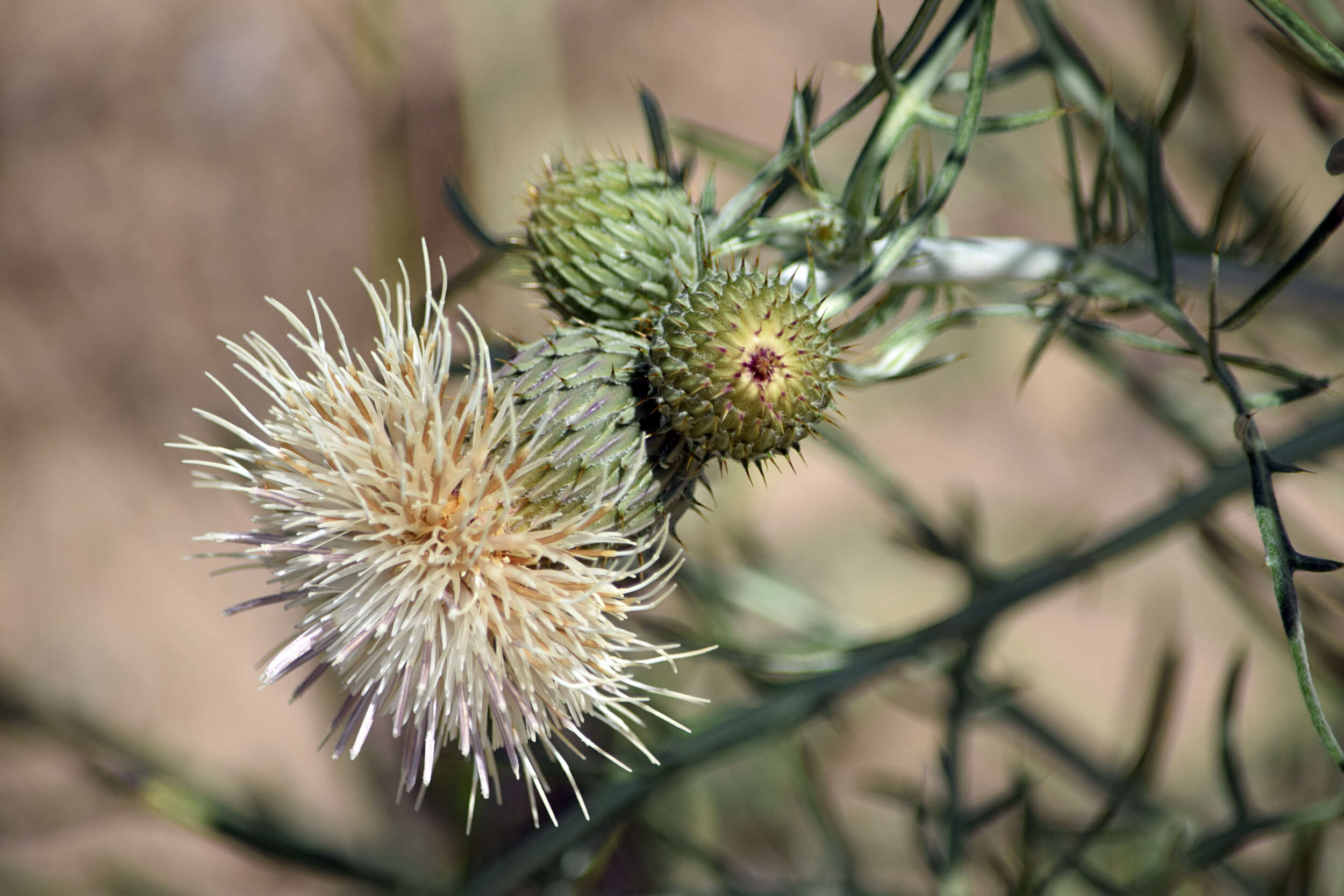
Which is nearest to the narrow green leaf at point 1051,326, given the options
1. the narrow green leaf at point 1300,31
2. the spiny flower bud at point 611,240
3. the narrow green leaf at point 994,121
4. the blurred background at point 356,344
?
the narrow green leaf at point 994,121

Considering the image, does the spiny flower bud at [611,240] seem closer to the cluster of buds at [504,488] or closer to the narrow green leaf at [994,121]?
the cluster of buds at [504,488]

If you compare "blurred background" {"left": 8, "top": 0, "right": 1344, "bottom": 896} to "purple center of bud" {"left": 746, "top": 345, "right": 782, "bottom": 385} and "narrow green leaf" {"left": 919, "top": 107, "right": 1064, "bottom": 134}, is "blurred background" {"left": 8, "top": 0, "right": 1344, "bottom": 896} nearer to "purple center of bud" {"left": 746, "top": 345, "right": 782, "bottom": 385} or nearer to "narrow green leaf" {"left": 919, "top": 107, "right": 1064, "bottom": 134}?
"narrow green leaf" {"left": 919, "top": 107, "right": 1064, "bottom": 134}

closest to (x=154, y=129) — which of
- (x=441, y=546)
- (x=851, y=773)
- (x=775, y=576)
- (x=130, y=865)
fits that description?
(x=130, y=865)

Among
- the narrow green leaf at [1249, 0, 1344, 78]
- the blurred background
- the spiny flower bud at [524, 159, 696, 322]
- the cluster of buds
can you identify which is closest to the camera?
the narrow green leaf at [1249, 0, 1344, 78]

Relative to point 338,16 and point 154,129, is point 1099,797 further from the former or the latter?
point 154,129

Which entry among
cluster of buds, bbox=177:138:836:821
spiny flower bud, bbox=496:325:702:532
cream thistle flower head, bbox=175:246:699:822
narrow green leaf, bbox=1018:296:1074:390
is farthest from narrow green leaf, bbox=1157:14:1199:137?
cream thistle flower head, bbox=175:246:699:822
